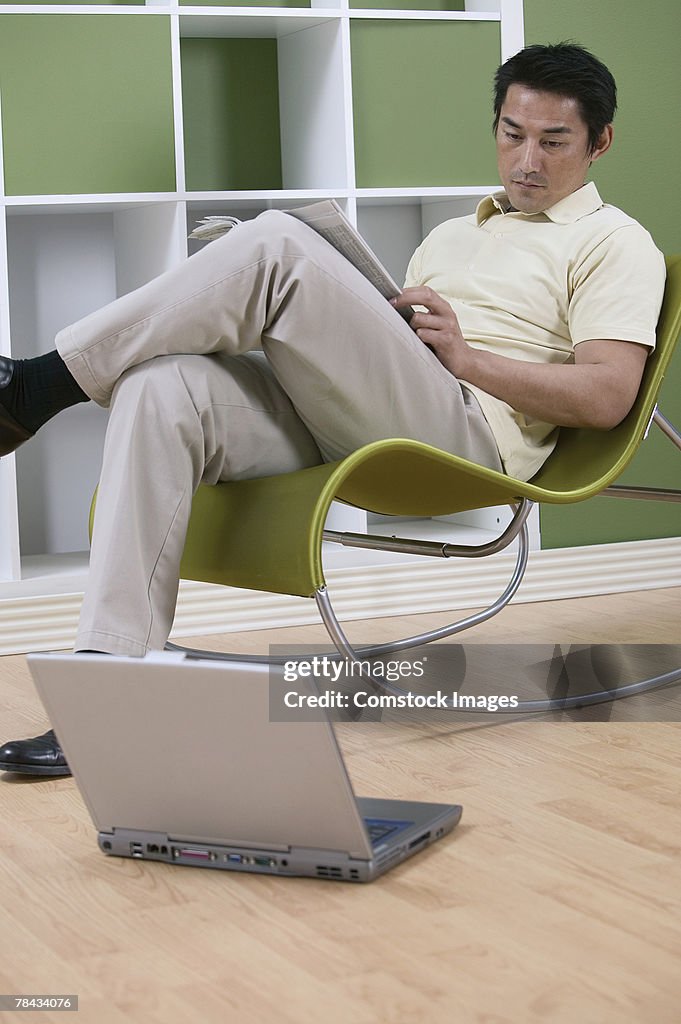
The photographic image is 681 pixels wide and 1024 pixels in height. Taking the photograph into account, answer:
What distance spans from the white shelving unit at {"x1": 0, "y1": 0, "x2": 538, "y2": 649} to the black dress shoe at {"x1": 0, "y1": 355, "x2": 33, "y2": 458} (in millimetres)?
951

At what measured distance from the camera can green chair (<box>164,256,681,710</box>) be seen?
5.95 feet

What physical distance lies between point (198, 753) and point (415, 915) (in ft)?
0.94

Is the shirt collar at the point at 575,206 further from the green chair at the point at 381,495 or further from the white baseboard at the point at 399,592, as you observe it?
the white baseboard at the point at 399,592

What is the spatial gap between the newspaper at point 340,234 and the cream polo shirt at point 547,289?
0.26 metres

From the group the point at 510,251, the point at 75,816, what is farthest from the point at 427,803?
the point at 510,251

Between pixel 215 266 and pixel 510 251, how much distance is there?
0.73m

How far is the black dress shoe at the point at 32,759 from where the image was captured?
5.96 feet

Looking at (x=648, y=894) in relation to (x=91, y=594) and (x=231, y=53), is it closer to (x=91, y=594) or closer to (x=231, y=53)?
(x=91, y=594)

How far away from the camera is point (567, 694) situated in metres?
2.25

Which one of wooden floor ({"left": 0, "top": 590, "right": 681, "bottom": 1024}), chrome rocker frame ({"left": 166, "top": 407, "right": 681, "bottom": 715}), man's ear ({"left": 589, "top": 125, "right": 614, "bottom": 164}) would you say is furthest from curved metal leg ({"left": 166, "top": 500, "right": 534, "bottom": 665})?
man's ear ({"left": 589, "top": 125, "right": 614, "bottom": 164})

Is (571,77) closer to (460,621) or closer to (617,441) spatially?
(617,441)

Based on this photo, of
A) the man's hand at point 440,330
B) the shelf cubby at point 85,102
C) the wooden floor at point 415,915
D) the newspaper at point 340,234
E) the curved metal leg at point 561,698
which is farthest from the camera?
the shelf cubby at point 85,102

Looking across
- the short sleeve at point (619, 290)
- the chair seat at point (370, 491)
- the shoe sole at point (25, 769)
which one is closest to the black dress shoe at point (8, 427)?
the chair seat at point (370, 491)

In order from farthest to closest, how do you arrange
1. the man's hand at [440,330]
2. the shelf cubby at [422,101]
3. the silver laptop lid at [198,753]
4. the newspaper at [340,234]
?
the shelf cubby at [422,101] → the man's hand at [440,330] → the newspaper at [340,234] → the silver laptop lid at [198,753]
